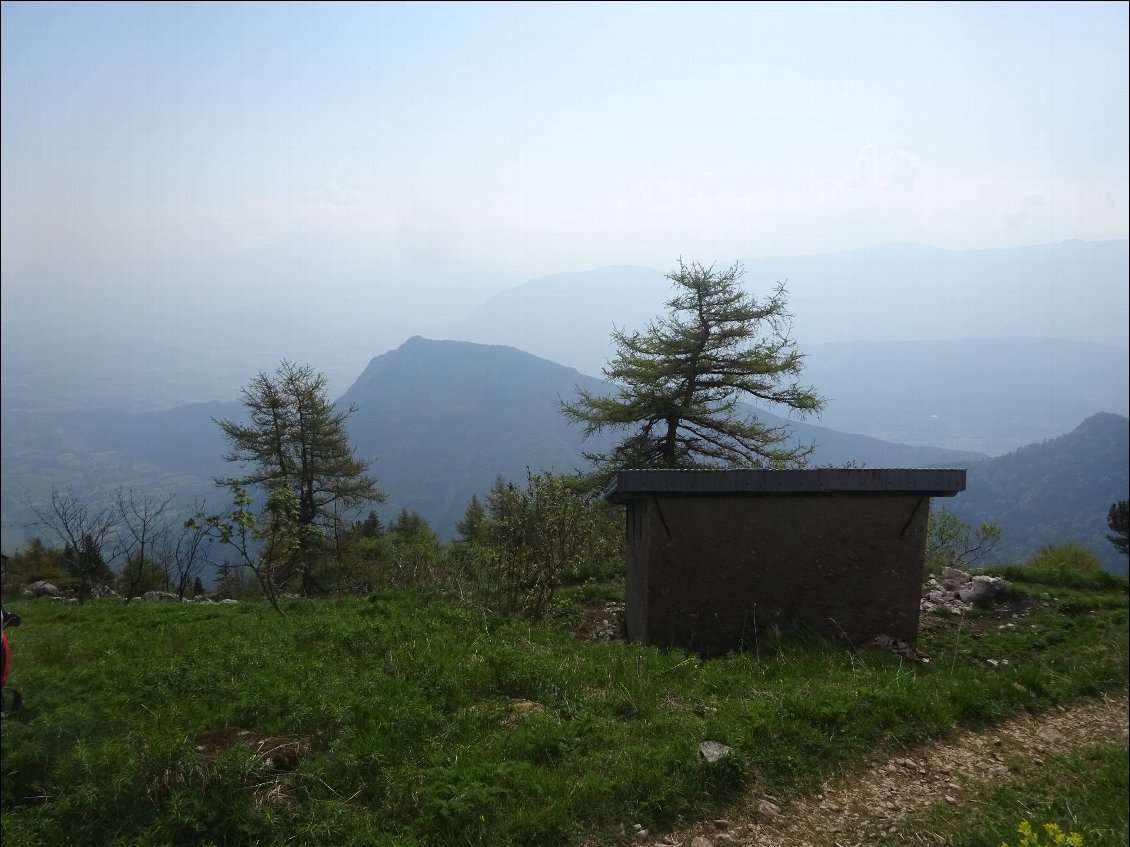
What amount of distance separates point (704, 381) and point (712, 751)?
18378 millimetres

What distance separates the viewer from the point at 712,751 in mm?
5719

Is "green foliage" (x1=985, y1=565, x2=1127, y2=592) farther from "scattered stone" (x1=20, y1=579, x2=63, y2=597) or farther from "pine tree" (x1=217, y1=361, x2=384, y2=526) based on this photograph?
"scattered stone" (x1=20, y1=579, x2=63, y2=597)

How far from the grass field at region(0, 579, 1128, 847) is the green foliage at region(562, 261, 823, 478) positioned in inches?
524

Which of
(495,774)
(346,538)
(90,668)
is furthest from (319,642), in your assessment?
(346,538)

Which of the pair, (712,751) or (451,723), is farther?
(451,723)

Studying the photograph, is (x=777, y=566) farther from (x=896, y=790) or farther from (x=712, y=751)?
(x=712, y=751)

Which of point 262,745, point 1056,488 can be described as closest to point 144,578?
point 262,745

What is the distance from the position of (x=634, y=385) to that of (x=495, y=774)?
60.7ft

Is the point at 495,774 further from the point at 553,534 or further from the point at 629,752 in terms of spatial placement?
the point at 553,534

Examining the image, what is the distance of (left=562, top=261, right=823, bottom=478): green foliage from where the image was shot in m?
23.1

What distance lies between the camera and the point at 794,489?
9.43m

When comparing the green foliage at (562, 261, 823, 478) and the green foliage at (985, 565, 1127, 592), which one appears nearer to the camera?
the green foliage at (985, 565, 1127, 592)

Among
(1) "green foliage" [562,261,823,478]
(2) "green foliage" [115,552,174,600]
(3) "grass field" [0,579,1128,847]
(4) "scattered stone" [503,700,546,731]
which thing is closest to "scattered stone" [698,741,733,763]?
(3) "grass field" [0,579,1128,847]

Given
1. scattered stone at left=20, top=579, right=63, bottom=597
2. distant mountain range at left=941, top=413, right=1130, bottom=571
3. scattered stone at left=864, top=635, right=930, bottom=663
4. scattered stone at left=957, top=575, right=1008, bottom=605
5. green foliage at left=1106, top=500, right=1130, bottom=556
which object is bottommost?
distant mountain range at left=941, top=413, right=1130, bottom=571
